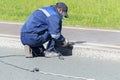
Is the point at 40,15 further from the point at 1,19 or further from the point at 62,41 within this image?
the point at 1,19

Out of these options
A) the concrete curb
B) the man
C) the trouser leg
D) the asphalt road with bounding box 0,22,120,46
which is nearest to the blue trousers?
the man

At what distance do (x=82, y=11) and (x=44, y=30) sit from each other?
526cm

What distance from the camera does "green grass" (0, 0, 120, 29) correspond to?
497 inches

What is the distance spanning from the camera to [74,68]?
8.56 meters

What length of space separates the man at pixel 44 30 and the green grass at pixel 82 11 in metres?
2.96

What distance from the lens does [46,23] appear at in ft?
29.8

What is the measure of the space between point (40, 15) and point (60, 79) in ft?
5.78

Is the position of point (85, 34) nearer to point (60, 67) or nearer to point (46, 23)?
point (46, 23)

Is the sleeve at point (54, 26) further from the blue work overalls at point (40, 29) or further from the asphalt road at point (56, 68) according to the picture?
the asphalt road at point (56, 68)

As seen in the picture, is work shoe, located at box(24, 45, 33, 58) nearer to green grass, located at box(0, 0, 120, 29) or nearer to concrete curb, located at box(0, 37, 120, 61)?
concrete curb, located at box(0, 37, 120, 61)

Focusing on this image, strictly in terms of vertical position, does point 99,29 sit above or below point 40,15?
below

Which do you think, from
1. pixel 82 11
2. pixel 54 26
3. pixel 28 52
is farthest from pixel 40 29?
pixel 82 11

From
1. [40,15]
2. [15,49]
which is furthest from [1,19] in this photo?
[40,15]

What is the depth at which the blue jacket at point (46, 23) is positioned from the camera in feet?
29.2
